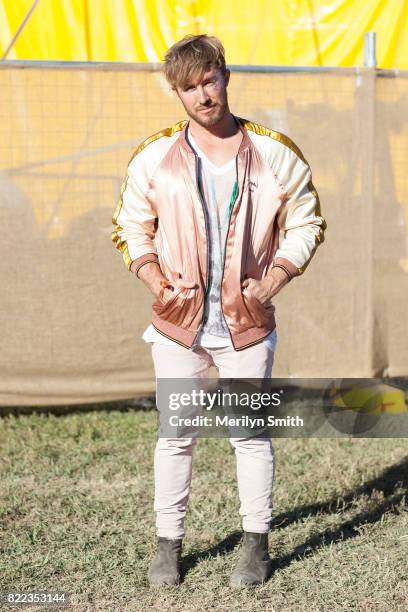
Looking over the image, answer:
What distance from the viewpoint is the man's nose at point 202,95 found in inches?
145

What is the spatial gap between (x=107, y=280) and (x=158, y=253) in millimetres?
2503

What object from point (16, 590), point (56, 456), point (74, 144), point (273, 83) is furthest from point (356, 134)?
point (16, 590)

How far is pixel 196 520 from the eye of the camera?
478 cm

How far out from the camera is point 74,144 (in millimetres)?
6395

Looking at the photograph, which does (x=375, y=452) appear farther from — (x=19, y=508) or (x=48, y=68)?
(x=48, y=68)

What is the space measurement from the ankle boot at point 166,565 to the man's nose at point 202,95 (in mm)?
1806

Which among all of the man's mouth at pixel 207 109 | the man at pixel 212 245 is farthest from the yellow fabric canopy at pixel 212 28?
the man's mouth at pixel 207 109

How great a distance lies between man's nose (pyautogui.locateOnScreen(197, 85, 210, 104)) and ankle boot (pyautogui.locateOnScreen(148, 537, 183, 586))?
1806 mm

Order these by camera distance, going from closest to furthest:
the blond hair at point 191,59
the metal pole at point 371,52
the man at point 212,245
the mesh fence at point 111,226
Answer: the blond hair at point 191,59
the man at point 212,245
the mesh fence at point 111,226
the metal pole at point 371,52

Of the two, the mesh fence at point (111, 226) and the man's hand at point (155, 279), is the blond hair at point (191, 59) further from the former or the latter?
the mesh fence at point (111, 226)

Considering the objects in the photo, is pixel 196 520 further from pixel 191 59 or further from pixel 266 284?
pixel 191 59

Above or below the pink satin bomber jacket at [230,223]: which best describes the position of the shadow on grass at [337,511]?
below

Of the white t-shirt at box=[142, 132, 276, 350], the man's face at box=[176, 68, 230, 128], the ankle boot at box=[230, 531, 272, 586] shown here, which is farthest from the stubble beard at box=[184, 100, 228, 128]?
the ankle boot at box=[230, 531, 272, 586]

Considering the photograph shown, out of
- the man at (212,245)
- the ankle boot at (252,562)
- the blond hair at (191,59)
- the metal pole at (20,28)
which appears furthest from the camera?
the metal pole at (20,28)
